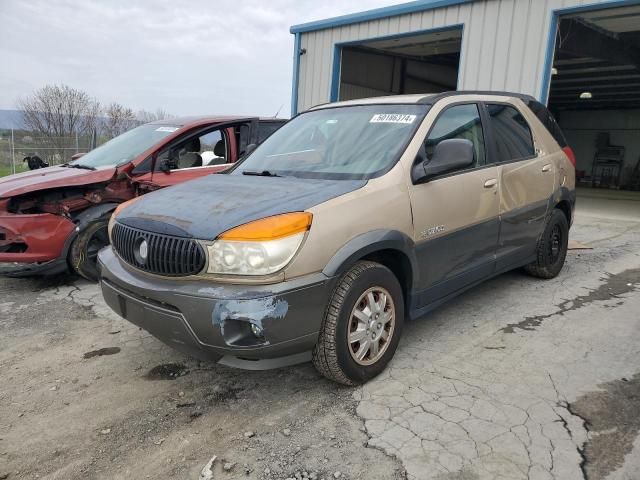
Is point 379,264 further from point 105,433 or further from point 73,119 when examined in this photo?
point 73,119

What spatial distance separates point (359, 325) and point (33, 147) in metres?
18.9

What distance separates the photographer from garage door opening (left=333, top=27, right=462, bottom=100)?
12.6 metres

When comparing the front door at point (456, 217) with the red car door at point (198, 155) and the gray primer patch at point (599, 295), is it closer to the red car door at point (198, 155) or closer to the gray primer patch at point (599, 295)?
the gray primer patch at point (599, 295)

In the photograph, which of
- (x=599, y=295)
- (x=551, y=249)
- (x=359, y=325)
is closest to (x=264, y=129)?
(x=551, y=249)

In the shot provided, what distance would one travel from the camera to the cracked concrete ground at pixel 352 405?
2387 millimetres

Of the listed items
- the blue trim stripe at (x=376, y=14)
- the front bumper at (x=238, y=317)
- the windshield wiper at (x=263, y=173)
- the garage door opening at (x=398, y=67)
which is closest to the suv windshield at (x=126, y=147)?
the windshield wiper at (x=263, y=173)

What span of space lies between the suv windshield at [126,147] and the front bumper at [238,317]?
10.8 feet

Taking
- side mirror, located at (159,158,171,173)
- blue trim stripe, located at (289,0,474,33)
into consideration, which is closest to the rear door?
side mirror, located at (159,158,171,173)

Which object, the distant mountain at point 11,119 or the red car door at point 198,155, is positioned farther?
the distant mountain at point 11,119

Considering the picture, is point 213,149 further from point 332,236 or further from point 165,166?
point 332,236

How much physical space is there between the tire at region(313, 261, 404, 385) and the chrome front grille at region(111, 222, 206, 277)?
30.7 inches

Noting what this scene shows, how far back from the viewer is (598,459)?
237 cm

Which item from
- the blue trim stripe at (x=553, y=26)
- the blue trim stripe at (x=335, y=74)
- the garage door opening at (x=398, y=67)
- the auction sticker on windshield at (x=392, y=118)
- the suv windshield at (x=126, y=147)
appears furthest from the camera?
the garage door opening at (x=398, y=67)

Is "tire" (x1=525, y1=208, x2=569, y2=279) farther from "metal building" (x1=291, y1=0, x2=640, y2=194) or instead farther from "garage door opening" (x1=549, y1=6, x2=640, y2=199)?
"garage door opening" (x1=549, y1=6, x2=640, y2=199)
